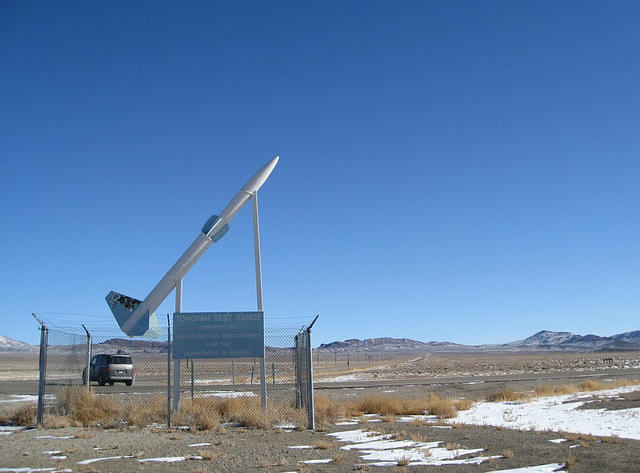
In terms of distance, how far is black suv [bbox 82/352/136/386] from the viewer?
25.0m

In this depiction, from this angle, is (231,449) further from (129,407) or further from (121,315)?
(121,315)

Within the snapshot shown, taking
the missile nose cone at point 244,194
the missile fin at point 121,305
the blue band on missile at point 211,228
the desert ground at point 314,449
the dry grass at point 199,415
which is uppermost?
the missile nose cone at point 244,194

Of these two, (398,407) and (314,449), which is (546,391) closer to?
(398,407)

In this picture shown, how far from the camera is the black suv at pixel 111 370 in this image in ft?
81.9

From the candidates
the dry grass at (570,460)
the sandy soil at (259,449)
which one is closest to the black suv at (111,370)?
the sandy soil at (259,449)

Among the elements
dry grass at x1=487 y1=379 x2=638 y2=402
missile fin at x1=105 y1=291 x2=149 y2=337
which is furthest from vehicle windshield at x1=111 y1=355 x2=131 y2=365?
dry grass at x1=487 y1=379 x2=638 y2=402

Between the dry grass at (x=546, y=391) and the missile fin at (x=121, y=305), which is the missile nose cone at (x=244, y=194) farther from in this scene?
the dry grass at (x=546, y=391)

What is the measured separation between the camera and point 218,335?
1275 cm

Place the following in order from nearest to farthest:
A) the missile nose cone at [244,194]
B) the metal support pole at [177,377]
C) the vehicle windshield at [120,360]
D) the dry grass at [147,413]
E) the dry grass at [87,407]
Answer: the dry grass at [147,413] → the dry grass at [87,407] → the metal support pole at [177,377] → the missile nose cone at [244,194] → the vehicle windshield at [120,360]

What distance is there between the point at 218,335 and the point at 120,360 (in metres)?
15.0

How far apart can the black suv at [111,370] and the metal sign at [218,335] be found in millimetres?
13722

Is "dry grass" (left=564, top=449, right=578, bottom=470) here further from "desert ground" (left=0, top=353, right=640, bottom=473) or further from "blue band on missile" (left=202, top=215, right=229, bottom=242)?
"blue band on missile" (left=202, top=215, right=229, bottom=242)

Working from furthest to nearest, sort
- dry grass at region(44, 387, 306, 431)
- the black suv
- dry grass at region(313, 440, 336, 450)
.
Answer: the black suv → dry grass at region(44, 387, 306, 431) → dry grass at region(313, 440, 336, 450)

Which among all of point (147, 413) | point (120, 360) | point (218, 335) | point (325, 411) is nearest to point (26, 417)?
point (147, 413)
